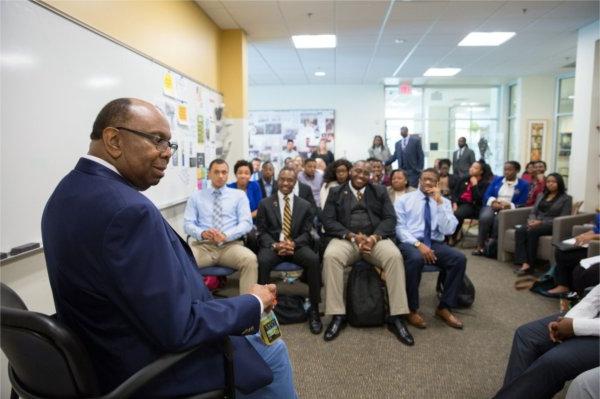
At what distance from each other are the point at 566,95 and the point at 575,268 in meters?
7.70

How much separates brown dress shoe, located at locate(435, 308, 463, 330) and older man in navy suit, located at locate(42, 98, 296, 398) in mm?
2265

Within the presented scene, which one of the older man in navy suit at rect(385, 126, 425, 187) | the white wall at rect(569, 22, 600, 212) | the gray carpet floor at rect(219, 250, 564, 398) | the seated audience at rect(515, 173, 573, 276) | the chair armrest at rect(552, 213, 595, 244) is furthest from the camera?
the older man in navy suit at rect(385, 126, 425, 187)

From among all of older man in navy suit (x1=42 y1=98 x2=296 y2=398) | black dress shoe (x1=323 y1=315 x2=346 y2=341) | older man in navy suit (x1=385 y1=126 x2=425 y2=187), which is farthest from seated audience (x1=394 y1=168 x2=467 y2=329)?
older man in navy suit (x1=385 y1=126 x2=425 y2=187)

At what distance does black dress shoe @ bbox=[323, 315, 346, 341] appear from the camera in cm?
293

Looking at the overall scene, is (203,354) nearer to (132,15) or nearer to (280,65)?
(132,15)

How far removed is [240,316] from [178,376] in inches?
9.3

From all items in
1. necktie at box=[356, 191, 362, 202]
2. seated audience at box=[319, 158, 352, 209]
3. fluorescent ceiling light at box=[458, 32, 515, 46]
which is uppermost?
fluorescent ceiling light at box=[458, 32, 515, 46]

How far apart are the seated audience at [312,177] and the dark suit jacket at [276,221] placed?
5.06ft

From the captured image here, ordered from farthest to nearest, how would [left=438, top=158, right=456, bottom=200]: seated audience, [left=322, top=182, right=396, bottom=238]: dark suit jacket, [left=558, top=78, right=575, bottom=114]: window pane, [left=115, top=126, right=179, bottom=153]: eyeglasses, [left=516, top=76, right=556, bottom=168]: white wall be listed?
[left=516, top=76, right=556, bottom=168]: white wall < [left=558, top=78, right=575, bottom=114]: window pane < [left=438, top=158, right=456, bottom=200]: seated audience < [left=322, top=182, right=396, bottom=238]: dark suit jacket < [left=115, top=126, right=179, bottom=153]: eyeglasses

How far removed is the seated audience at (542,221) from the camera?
4348mm

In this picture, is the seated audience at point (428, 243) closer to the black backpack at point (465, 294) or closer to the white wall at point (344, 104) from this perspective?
the black backpack at point (465, 294)

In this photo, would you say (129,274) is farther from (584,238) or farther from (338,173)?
(584,238)

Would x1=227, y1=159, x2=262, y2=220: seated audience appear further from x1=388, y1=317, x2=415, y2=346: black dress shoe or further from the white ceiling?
the white ceiling

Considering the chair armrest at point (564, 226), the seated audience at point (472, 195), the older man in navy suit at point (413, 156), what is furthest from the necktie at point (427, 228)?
the older man in navy suit at point (413, 156)
